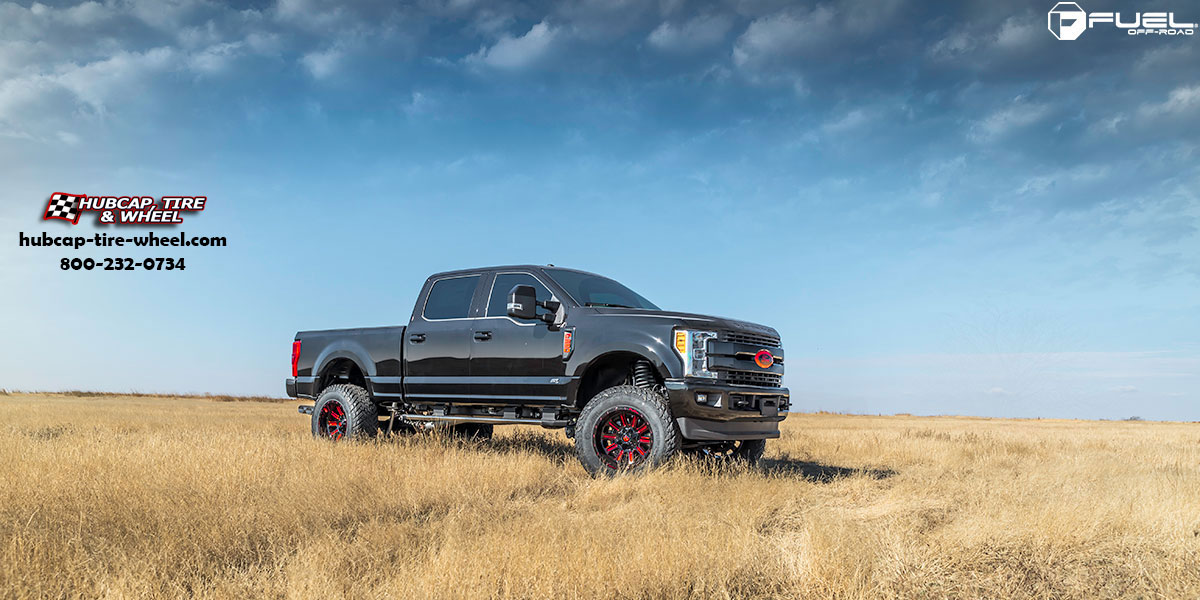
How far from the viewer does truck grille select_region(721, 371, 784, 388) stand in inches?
351

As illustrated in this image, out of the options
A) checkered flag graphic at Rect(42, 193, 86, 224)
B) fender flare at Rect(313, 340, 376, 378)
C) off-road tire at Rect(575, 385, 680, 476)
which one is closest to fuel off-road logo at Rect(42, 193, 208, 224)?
checkered flag graphic at Rect(42, 193, 86, 224)

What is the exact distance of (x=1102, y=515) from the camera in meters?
6.59

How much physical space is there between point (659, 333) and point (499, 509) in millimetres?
2826

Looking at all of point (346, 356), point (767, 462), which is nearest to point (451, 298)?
point (346, 356)

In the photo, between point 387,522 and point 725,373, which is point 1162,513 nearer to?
point 725,373

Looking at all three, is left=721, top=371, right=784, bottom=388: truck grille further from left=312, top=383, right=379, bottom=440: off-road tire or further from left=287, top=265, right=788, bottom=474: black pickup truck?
left=312, top=383, right=379, bottom=440: off-road tire

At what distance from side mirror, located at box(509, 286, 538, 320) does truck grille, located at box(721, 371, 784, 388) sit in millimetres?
2285

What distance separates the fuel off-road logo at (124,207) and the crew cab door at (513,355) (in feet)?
34.3

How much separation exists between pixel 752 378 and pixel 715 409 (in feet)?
2.91

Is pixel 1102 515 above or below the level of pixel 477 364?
below

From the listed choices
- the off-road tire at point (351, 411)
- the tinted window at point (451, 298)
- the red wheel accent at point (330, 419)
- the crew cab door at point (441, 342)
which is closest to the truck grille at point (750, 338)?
the crew cab door at point (441, 342)

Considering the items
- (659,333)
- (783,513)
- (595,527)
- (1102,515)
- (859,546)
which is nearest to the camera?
(859,546)

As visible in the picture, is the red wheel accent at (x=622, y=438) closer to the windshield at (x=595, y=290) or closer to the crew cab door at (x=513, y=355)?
the crew cab door at (x=513, y=355)

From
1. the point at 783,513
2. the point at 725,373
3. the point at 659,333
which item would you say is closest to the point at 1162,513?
the point at 783,513
